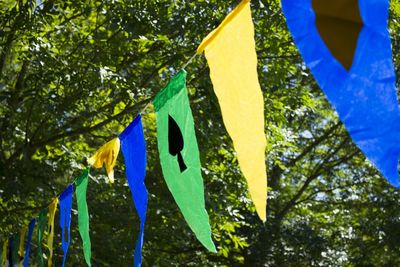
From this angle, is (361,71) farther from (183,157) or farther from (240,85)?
(183,157)

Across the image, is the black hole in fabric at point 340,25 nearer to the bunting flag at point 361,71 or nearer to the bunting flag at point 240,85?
the bunting flag at point 361,71

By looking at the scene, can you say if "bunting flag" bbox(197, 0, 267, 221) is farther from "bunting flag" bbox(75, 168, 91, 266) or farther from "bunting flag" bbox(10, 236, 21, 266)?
"bunting flag" bbox(10, 236, 21, 266)

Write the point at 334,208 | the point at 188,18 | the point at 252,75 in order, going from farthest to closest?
1. the point at 334,208
2. the point at 188,18
3. the point at 252,75

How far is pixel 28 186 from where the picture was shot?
7016 mm

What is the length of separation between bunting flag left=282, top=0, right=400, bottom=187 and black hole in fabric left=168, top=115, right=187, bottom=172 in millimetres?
943

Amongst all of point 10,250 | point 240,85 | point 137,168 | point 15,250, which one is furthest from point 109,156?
point 10,250

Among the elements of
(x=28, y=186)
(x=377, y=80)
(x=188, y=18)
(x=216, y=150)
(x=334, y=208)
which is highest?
(x=334, y=208)

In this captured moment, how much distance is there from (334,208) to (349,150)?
4.01ft

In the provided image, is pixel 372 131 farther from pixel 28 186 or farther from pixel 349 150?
pixel 349 150

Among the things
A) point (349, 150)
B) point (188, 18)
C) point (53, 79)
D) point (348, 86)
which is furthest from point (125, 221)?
point (348, 86)

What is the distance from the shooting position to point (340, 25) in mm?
1926

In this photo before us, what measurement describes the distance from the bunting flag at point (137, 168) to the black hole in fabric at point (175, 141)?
53 centimetres

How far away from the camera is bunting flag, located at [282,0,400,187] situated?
178 centimetres

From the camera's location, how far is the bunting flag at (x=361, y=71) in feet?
5.85
